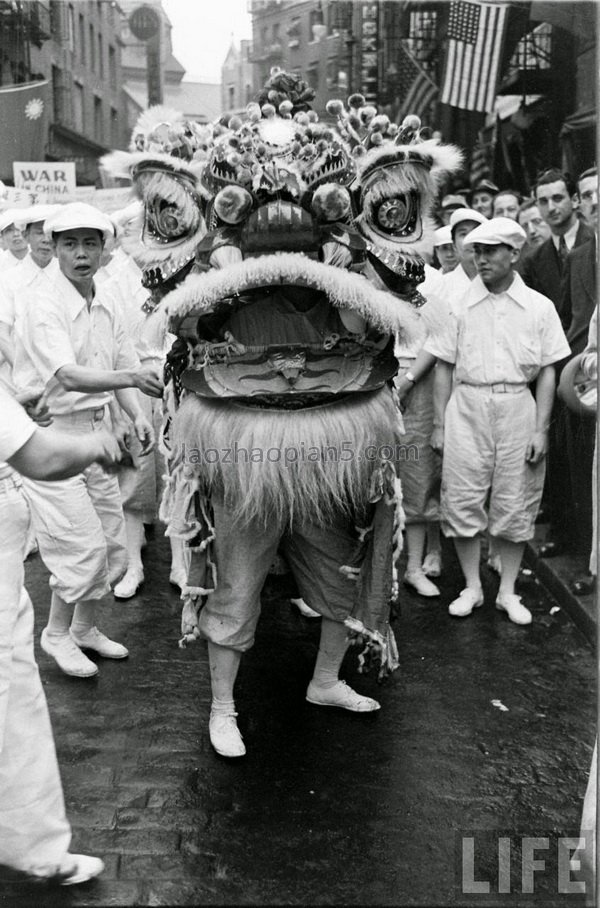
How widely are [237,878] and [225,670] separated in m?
0.91

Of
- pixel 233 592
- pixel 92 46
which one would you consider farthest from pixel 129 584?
pixel 92 46

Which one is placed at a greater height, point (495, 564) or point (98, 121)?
point (98, 121)

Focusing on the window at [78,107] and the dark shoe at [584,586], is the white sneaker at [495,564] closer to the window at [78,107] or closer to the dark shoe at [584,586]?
the dark shoe at [584,586]

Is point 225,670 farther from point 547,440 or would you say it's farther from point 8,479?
point 547,440

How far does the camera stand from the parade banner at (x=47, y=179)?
31.3ft

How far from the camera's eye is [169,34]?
4125mm

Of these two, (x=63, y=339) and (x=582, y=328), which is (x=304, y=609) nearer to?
(x=63, y=339)

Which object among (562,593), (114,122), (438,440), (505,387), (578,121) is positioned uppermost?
(114,122)

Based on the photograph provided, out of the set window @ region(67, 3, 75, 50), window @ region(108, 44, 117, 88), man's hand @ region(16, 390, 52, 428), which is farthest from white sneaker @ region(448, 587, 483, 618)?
window @ region(67, 3, 75, 50)

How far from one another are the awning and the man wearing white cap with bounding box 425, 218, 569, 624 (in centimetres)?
284

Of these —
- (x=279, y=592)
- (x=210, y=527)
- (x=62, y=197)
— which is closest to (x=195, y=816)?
(x=210, y=527)

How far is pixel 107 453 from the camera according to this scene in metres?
2.21

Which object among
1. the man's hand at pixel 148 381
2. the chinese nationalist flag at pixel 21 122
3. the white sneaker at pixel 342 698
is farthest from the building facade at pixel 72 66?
the white sneaker at pixel 342 698

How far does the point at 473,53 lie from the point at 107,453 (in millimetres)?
8928
